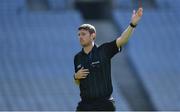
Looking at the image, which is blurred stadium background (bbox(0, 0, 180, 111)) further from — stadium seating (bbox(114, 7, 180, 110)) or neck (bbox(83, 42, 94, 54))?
neck (bbox(83, 42, 94, 54))

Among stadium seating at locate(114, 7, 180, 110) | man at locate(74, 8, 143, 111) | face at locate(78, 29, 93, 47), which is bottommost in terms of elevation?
stadium seating at locate(114, 7, 180, 110)

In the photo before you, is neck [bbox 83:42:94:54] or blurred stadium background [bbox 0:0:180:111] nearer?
neck [bbox 83:42:94:54]

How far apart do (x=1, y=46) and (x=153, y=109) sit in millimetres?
3367

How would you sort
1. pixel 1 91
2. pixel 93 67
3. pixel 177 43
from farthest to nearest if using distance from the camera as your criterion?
pixel 177 43 → pixel 1 91 → pixel 93 67

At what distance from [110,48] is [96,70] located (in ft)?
0.87

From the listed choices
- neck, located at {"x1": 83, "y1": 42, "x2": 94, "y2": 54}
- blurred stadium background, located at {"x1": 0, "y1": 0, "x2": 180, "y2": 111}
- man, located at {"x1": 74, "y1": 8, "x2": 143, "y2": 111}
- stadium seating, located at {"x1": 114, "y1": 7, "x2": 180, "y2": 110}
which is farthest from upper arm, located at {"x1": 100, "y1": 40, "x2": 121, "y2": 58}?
stadium seating, located at {"x1": 114, "y1": 7, "x2": 180, "y2": 110}

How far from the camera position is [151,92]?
13.8 meters

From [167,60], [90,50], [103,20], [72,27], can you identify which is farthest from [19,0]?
[90,50]

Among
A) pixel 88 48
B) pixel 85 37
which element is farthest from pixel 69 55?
pixel 85 37

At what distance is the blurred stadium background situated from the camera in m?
13.3

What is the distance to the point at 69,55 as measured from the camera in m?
14.2

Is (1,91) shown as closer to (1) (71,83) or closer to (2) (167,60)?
(1) (71,83)

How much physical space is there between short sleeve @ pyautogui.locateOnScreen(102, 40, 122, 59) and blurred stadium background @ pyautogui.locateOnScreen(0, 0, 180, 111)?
6.03 m

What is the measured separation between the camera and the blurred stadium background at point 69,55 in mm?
13328
